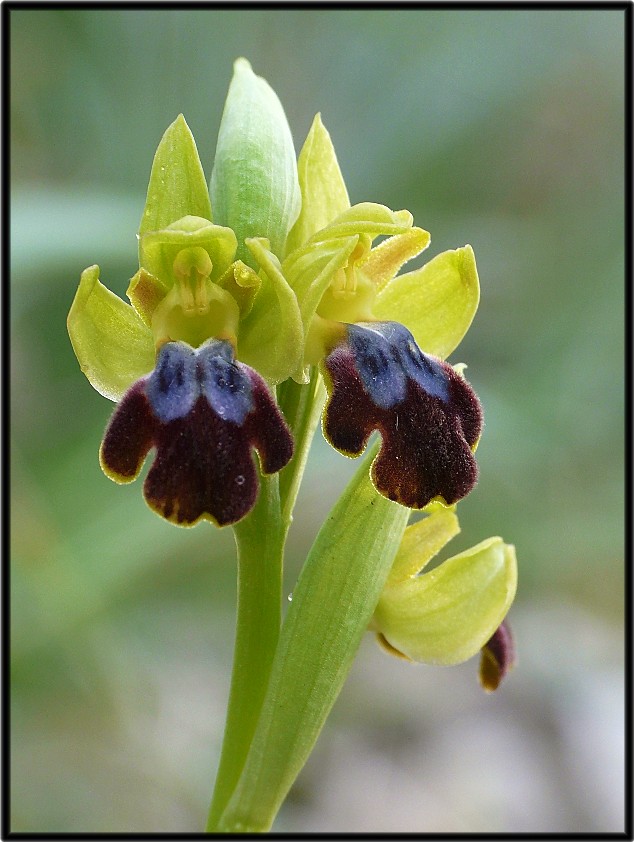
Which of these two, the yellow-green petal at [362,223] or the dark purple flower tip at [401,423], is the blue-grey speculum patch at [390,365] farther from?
the yellow-green petal at [362,223]

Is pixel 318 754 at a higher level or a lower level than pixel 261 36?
lower

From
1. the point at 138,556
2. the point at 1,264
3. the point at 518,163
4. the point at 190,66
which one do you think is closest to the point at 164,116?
the point at 190,66

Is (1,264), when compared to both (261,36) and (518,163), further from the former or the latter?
(518,163)

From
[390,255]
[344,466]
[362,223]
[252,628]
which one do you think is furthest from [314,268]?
[344,466]

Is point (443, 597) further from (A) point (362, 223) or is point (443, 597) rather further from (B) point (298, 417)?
(A) point (362, 223)

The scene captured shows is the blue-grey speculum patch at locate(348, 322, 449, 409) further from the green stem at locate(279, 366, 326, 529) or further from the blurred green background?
the blurred green background

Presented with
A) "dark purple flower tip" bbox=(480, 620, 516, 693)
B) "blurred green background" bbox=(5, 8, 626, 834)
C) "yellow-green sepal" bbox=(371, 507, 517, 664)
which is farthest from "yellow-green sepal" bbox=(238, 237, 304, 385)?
"blurred green background" bbox=(5, 8, 626, 834)

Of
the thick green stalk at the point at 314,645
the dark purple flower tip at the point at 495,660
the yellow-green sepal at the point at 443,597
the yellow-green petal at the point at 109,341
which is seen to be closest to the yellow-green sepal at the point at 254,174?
the yellow-green petal at the point at 109,341
